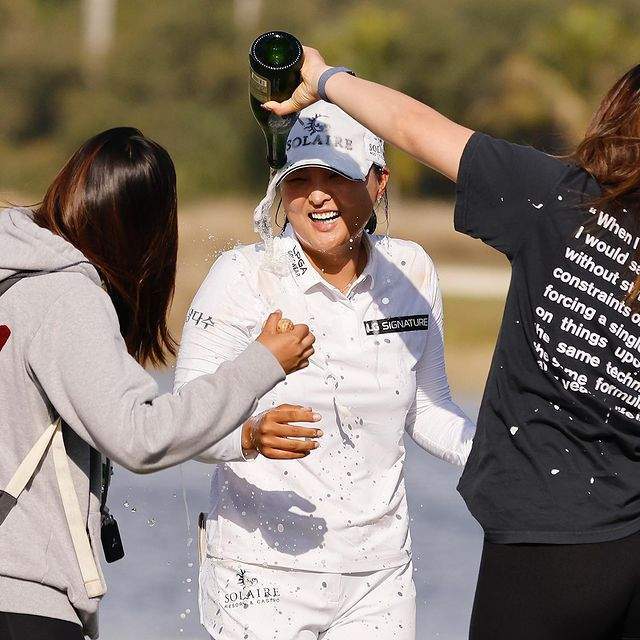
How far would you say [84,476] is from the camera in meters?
2.78

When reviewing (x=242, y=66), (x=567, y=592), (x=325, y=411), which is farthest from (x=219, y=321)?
(x=242, y=66)

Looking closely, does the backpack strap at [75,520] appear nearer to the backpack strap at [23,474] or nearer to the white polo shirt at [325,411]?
the backpack strap at [23,474]

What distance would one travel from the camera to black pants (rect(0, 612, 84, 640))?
2.65 metres

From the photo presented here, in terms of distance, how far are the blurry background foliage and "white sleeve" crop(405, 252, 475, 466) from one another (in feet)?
68.8

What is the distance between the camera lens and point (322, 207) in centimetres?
368

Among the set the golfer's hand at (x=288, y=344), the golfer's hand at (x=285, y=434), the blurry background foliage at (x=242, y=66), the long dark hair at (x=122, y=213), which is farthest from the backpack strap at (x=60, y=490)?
the blurry background foliage at (x=242, y=66)

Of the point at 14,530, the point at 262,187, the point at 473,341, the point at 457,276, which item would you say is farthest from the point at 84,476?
the point at 262,187

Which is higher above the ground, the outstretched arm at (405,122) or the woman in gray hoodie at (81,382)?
the outstretched arm at (405,122)

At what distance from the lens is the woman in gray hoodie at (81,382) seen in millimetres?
2562

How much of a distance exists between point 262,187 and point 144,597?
20383 mm

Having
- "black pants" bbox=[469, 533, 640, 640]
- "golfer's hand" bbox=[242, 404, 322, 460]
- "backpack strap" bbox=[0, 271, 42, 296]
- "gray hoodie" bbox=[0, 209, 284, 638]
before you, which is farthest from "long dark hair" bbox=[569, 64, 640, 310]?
"backpack strap" bbox=[0, 271, 42, 296]

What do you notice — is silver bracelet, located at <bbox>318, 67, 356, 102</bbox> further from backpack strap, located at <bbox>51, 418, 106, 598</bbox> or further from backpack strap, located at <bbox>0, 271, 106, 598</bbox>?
backpack strap, located at <bbox>51, 418, 106, 598</bbox>

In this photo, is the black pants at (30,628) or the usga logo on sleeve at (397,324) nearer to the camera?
the black pants at (30,628)

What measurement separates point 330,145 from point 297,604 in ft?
4.13
